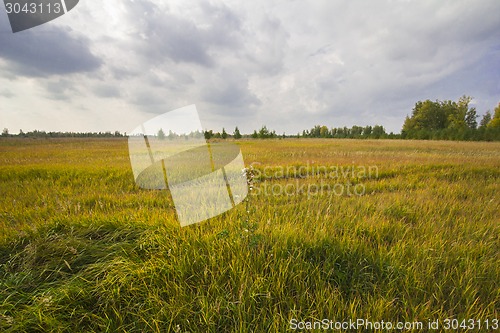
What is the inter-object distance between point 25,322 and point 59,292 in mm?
262

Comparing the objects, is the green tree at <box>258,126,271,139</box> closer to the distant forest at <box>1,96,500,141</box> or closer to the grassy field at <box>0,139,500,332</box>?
the distant forest at <box>1,96,500,141</box>

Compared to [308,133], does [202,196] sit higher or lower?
lower

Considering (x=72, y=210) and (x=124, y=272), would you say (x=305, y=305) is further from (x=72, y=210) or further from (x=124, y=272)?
(x=72, y=210)

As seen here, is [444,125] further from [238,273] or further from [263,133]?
[238,273]

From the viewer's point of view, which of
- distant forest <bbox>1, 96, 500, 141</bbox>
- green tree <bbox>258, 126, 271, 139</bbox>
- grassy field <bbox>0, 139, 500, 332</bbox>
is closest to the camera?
grassy field <bbox>0, 139, 500, 332</bbox>

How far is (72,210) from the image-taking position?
3.84 meters

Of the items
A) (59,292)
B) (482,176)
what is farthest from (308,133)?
(59,292)

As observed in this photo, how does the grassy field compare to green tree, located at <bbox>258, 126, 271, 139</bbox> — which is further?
green tree, located at <bbox>258, 126, 271, 139</bbox>

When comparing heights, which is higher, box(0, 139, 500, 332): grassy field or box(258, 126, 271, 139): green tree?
box(258, 126, 271, 139): green tree

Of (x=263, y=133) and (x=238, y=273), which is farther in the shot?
(x=263, y=133)

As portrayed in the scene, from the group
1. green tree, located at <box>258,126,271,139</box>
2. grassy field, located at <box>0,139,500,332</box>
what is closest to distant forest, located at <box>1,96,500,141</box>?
green tree, located at <box>258,126,271,139</box>

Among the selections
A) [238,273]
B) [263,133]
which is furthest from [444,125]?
[238,273]

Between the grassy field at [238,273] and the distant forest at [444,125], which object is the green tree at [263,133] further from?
the grassy field at [238,273]

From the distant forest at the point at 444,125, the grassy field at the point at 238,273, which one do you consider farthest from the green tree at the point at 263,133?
the grassy field at the point at 238,273
